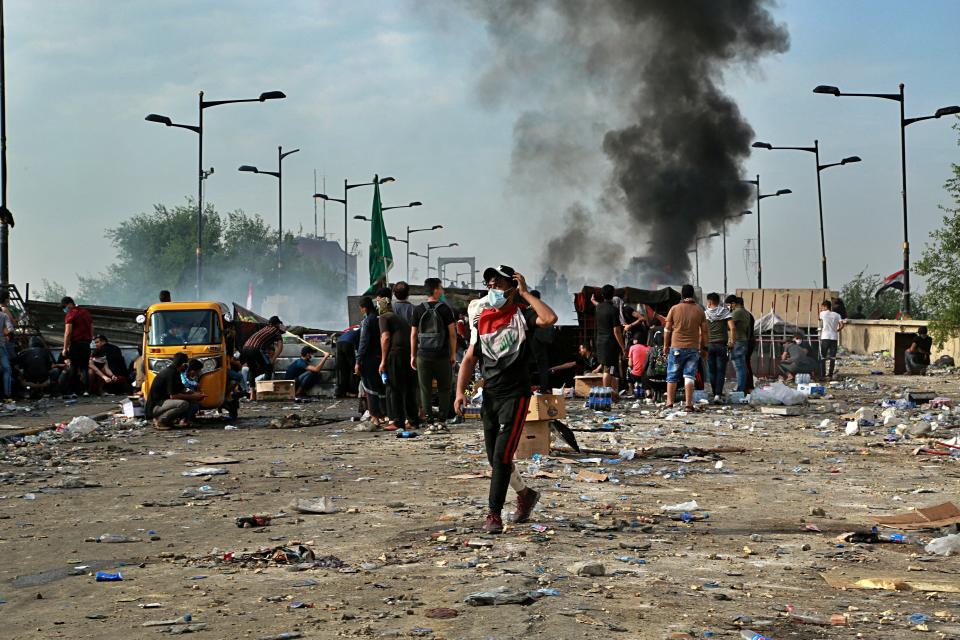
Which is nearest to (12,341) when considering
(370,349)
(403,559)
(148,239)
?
(370,349)

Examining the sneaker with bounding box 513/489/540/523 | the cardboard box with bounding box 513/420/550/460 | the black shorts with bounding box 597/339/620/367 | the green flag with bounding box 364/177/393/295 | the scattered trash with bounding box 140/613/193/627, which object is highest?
the green flag with bounding box 364/177/393/295

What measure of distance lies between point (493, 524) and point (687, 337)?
400 inches

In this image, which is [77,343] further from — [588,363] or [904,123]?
[904,123]

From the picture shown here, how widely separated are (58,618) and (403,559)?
186 centimetres

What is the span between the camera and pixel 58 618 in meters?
5.54

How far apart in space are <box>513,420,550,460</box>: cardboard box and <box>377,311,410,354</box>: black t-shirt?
3.96 meters

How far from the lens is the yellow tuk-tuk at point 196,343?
59.0 ft

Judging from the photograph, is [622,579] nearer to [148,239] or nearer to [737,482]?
[737,482]

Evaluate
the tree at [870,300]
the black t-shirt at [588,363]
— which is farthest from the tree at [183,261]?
the black t-shirt at [588,363]

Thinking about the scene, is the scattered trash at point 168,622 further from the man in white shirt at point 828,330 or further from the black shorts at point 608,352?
the man in white shirt at point 828,330

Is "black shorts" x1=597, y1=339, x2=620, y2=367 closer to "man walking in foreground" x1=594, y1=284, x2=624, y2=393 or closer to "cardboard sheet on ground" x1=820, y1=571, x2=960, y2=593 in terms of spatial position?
"man walking in foreground" x1=594, y1=284, x2=624, y2=393

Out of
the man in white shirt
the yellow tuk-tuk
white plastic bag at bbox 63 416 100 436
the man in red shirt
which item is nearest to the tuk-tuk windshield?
the yellow tuk-tuk

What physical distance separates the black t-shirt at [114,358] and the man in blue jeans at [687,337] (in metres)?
11.6

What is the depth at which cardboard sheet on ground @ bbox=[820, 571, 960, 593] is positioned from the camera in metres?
5.91
